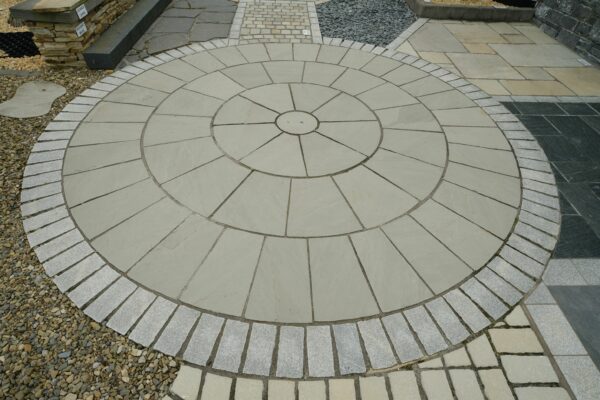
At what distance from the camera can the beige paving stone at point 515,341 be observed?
221cm

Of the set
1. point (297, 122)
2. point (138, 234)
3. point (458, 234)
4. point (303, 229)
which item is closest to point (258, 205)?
point (303, 229)

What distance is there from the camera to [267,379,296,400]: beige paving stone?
1.96 meters

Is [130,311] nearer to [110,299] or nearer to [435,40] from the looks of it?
[110,299]

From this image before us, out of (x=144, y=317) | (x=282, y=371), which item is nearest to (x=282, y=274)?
(x=282, y=371)

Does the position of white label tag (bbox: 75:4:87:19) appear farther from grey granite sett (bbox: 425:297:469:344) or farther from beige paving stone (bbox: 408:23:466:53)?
grey granite sett (bbox: 425:297:469:344)

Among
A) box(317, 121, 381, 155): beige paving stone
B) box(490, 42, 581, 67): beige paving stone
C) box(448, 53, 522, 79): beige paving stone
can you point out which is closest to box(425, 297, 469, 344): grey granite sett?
box(317, 121, 381, 155): beige paving stone

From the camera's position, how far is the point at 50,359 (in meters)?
2.08

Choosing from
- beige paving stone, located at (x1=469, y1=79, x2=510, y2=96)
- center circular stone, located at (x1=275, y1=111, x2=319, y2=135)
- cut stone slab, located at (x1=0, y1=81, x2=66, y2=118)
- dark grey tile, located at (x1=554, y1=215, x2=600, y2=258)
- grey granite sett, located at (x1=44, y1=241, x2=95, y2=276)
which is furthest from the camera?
beige paving stone, located at (x1=469, y1=79, x2=510, y2=96)

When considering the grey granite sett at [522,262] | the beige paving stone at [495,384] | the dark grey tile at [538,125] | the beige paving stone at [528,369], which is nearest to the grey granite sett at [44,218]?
the beige paving stone at [495,384]

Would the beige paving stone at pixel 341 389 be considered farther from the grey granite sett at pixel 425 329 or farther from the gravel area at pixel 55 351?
the gravel area at pixel 55 351

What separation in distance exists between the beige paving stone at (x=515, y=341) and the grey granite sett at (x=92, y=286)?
2556mm

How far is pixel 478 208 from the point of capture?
3.09 m

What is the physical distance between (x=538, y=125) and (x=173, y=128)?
415cm

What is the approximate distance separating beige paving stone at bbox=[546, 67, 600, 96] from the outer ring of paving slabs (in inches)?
63.0
